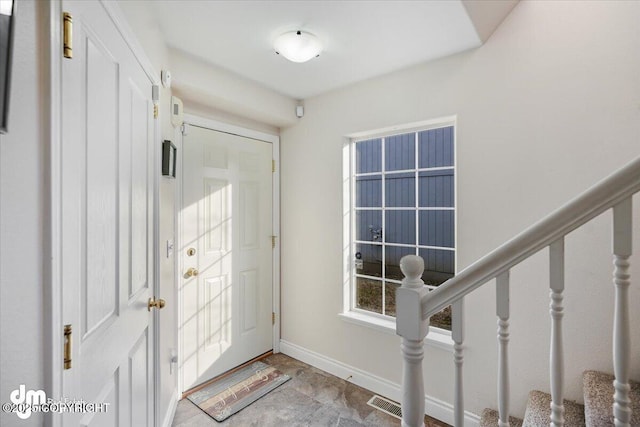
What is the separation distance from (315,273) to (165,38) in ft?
6.78

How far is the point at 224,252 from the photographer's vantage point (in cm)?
250

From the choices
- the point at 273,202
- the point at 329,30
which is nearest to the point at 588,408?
the point at 329,30

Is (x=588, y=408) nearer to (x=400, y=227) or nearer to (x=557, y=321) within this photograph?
(x=557, y=321)

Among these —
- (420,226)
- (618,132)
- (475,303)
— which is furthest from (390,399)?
(618,132)

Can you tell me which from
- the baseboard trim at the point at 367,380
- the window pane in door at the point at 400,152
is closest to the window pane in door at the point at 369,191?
the window pane in door at the point at 400,152

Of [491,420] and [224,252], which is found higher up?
[224,252]

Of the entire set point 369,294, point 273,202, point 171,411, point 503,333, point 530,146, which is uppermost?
point 530,146

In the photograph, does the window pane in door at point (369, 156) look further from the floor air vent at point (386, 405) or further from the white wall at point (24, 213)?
the white wall at point (24, 213)

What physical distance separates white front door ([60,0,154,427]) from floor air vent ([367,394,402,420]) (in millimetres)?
1477

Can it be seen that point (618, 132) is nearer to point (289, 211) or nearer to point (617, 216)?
point (617, 216)

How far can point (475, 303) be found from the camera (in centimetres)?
187

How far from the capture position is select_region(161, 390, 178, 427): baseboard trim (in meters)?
1.79

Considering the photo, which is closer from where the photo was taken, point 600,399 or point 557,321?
point 557,321

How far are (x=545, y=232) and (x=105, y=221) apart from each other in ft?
4.62
